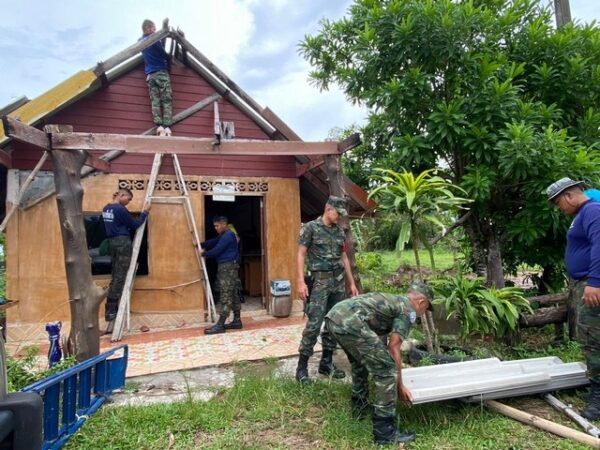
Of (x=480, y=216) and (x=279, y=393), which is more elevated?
(x=480, y=216)

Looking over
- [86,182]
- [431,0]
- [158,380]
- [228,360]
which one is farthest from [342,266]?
[86,182]

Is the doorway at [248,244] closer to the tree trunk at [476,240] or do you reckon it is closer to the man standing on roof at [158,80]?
the man standing on roof at [158,80]

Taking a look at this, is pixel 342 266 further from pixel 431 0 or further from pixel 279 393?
pixel 431 0

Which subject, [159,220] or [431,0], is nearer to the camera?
[431,0]

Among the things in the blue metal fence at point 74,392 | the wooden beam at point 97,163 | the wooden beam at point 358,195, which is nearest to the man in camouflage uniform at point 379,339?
the blue metal fence at point 74,392

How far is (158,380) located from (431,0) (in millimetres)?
5365

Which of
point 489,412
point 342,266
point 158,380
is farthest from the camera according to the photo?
point 342,266

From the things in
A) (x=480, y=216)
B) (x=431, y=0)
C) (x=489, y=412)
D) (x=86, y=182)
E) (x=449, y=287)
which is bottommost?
(x=489, y=412)

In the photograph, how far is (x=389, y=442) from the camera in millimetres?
2779

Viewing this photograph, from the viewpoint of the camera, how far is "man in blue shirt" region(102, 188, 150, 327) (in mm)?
5871

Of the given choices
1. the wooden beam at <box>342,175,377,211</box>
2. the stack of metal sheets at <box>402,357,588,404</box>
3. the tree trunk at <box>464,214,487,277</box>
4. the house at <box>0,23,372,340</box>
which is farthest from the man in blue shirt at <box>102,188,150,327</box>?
the tree trunk at <box>464,214,487,277</box>

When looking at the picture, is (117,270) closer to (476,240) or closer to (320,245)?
(320,245)

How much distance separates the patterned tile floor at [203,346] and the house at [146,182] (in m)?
0.73

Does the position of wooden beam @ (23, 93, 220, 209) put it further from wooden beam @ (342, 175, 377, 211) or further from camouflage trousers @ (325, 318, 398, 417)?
camouflage trousers @ (325, 318, 398, 417)
